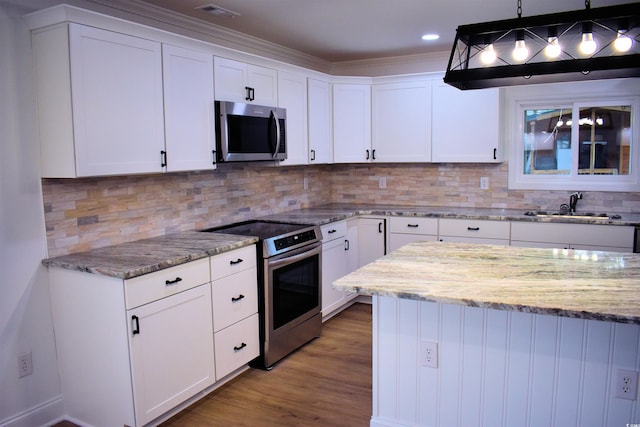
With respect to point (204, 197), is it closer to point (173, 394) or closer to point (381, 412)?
point (173, 394)

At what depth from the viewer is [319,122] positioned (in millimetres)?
4660

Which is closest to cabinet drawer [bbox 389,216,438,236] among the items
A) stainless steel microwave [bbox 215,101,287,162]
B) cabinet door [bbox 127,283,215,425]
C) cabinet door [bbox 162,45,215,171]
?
stainless steel microwave [bbox 215,101,287,162]

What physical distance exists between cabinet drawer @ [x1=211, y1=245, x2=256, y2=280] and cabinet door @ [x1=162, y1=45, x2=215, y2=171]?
2.04 ft

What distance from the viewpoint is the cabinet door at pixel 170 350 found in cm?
254

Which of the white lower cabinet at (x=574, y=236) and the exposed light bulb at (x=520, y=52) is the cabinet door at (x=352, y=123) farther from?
the exposed light bulb at (x=520, y=52)

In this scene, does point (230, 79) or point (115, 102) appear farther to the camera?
point (230, 79)

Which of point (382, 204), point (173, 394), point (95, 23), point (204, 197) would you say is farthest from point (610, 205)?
point (95, 23)

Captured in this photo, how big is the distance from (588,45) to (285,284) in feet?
7.88

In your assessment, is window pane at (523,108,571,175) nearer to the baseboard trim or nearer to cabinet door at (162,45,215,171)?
cabinet door at (162,45,215,171)

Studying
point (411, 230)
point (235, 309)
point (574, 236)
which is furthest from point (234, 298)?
point (574, 236)

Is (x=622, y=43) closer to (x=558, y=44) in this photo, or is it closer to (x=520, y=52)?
(x=558, y=44)

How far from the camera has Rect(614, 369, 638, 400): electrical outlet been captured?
6.61 ft

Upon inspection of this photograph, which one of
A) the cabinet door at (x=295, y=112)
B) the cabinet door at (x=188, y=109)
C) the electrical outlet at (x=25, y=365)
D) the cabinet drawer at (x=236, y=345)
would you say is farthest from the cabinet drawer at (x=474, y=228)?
the electrical outlet at (x=25, y=365)

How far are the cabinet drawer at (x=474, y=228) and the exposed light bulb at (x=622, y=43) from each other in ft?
8.02
